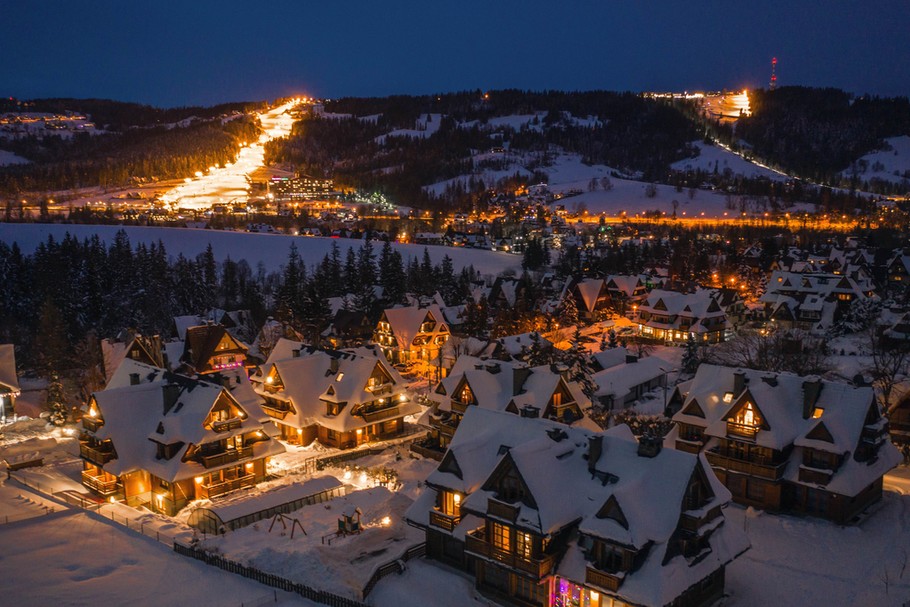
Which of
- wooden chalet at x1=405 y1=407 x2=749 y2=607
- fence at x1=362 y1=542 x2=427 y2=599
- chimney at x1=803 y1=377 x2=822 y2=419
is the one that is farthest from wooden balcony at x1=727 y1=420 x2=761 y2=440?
fence at x1=362 y1=542 x2=427 y2=599

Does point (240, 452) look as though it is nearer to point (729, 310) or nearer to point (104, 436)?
point (104, 436)

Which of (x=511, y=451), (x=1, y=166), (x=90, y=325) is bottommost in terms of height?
(x=90, y=325)

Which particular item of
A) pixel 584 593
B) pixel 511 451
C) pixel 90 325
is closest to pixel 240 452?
pixel 511 451

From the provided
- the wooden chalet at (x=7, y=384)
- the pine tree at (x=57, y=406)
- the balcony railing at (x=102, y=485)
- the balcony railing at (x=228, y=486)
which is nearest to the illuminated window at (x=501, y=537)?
the balcony railing at (x=228, y=486)

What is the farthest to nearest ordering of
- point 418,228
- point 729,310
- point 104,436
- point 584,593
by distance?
point 418,228 < point 729,310 < point 104,436 < point 584,593

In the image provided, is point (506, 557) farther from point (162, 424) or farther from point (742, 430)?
point (162, 424)

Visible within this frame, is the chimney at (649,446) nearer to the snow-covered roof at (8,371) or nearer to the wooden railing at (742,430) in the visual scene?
the wooden railing at (742,430)
